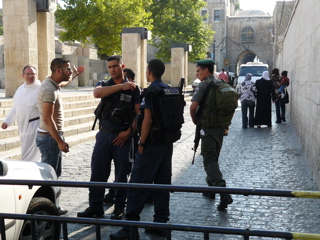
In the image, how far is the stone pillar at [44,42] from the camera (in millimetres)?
16859

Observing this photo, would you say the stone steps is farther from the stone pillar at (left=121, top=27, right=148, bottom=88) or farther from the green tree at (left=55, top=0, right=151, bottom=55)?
the green tree at (left=55, top=0, right=151, bottom=55)

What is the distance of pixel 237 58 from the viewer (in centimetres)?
7688

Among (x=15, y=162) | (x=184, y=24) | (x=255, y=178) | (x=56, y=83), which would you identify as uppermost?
(x=184, y=24)

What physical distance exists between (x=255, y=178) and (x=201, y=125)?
2108 millimetres

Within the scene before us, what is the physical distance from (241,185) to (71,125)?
22.9 feet

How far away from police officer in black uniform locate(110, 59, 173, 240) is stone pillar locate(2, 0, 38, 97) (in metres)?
10.9

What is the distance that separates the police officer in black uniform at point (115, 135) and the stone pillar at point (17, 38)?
33.5ft

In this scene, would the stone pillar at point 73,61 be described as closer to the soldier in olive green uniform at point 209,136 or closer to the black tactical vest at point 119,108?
the soldier in olive green uniform at point 209,136

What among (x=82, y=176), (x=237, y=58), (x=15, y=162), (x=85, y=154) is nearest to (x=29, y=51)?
(x=85, y=154)

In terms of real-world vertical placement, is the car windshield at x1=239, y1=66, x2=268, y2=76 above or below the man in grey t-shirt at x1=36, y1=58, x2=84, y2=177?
above

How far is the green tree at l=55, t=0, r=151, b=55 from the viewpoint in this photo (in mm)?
30047

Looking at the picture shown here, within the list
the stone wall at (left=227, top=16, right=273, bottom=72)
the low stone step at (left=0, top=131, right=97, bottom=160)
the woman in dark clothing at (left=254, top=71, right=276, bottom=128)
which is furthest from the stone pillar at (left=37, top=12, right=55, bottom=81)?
the stone wall at (left=227, top=16, right=273, bottom=72)

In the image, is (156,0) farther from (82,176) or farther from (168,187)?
(168,187)

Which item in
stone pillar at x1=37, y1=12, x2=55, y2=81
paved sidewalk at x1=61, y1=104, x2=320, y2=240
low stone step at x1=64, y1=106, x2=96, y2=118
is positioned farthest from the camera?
stone pillar at x1=37, y1=12, x2=55, y2=81
